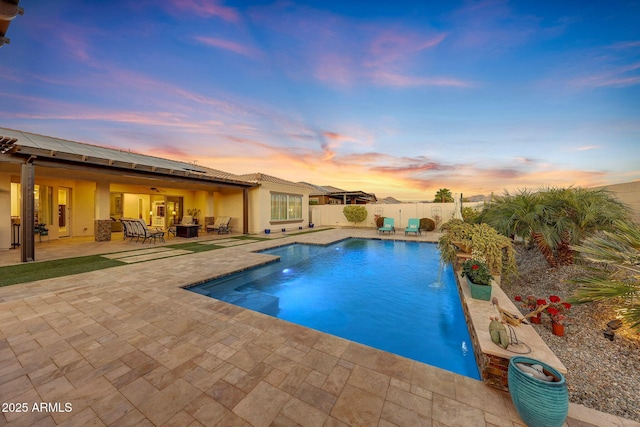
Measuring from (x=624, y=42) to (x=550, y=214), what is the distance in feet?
15.3

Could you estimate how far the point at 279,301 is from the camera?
5.09 metres

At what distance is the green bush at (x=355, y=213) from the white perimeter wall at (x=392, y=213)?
465 millimetres

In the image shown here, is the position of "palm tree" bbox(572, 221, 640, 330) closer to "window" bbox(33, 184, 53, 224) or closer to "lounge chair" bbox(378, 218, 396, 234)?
"lounge chair" bbox(378, 218, 396, 234)

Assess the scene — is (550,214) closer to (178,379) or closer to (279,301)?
(279,301)

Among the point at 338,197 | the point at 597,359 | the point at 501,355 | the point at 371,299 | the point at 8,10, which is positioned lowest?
the point at 371,299

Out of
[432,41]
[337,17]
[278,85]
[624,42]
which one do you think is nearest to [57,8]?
[278,85]

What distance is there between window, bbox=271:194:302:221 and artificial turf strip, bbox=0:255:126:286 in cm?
888

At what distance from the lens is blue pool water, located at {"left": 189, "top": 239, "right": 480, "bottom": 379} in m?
3.66

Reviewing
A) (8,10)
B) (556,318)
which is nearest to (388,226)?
(556,318)

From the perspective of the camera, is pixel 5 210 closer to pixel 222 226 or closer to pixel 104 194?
pixel 104 194

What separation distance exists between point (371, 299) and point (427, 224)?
38.6ft

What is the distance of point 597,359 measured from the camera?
2.82m

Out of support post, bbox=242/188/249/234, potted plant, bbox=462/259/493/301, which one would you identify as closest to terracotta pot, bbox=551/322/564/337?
potted plant, bbox=462/259/493/301

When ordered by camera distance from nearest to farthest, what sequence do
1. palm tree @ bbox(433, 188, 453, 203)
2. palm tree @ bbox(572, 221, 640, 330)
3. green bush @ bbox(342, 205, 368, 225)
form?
1. palm tree @ bbox(572, 221, 640, 330)
2. green bush @ bbox(342, 205, 368, 225)
3. palm tree @ bbox(433, 188, 453, 203)
